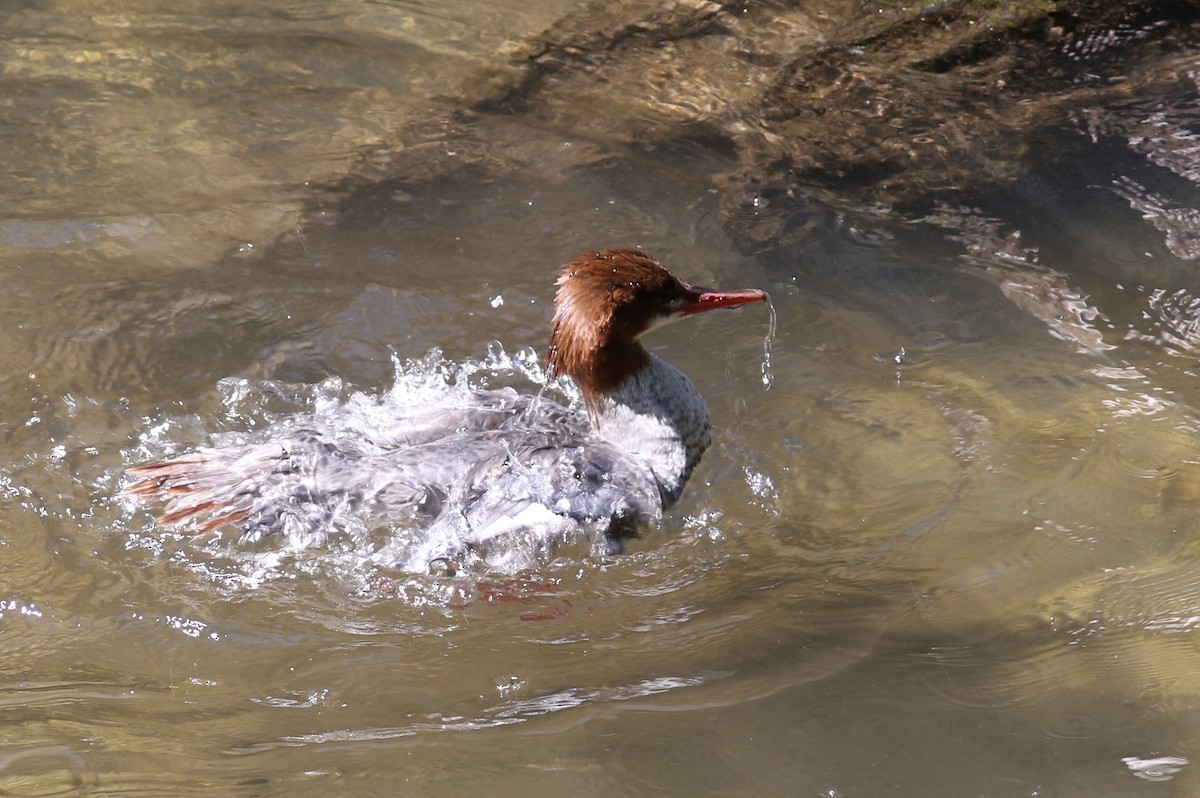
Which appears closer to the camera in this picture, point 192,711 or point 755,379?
point 192,711

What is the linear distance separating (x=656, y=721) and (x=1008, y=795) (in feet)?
3.27

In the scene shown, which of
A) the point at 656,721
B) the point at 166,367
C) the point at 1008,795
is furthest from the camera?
the point at 166,367

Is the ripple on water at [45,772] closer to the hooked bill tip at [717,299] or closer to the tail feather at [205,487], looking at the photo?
the tail feather at [205,487]

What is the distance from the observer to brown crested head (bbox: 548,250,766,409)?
13.0 feet

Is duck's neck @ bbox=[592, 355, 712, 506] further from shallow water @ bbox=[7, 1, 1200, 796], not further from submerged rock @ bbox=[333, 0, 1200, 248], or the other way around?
submerged rock @ bbox=[333, 0, 1200, 248]

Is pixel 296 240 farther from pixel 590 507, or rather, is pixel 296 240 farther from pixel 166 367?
pixel 590 507

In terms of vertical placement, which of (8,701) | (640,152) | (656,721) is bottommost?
(8,701)

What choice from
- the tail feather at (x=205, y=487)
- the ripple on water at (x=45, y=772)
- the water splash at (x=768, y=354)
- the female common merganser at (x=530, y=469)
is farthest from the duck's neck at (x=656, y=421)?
the ripple on water at (x=45, y=772)

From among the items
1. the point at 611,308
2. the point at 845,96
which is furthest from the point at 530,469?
the point at 845,96

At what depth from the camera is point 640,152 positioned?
6.02m

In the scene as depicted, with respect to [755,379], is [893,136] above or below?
above

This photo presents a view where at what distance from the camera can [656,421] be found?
13.8 feet

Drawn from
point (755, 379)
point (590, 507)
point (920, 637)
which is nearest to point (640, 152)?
point (755, 379)

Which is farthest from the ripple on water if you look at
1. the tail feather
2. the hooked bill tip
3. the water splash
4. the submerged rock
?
the submerged rock
